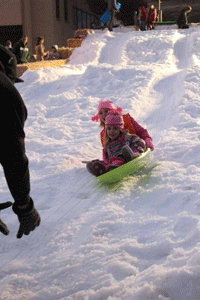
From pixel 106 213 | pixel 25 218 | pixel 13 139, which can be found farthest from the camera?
pixel 106 213

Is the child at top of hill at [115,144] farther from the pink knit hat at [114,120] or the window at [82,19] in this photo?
the window at [82,19]

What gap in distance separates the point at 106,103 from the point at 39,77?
547cm

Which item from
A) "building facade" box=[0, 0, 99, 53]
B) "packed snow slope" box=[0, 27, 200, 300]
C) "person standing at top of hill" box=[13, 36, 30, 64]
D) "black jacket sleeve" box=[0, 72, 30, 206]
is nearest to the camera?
"black jacket sleeve" box=[0, 72, 30, 206]

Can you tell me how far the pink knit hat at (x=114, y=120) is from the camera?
4.20 meters

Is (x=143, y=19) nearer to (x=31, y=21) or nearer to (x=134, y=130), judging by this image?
(x=31, y=21)

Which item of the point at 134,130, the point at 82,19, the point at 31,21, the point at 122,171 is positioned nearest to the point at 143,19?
the point at 31,21

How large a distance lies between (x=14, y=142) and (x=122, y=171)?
2414 mm

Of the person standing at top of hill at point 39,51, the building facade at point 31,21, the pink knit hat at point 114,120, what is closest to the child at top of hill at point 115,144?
the pink knit hat at point 114,120

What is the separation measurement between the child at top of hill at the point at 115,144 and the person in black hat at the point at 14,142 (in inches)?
95.2

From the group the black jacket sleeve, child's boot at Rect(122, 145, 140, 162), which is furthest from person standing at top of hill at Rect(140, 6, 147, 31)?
the black jacket sleeve

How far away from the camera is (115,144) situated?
4.26 meters

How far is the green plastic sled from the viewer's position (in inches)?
152

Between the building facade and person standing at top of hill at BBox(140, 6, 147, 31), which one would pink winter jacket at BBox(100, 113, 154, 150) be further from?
the building facade

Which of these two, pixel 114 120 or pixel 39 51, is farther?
Result: pixel 39 51
